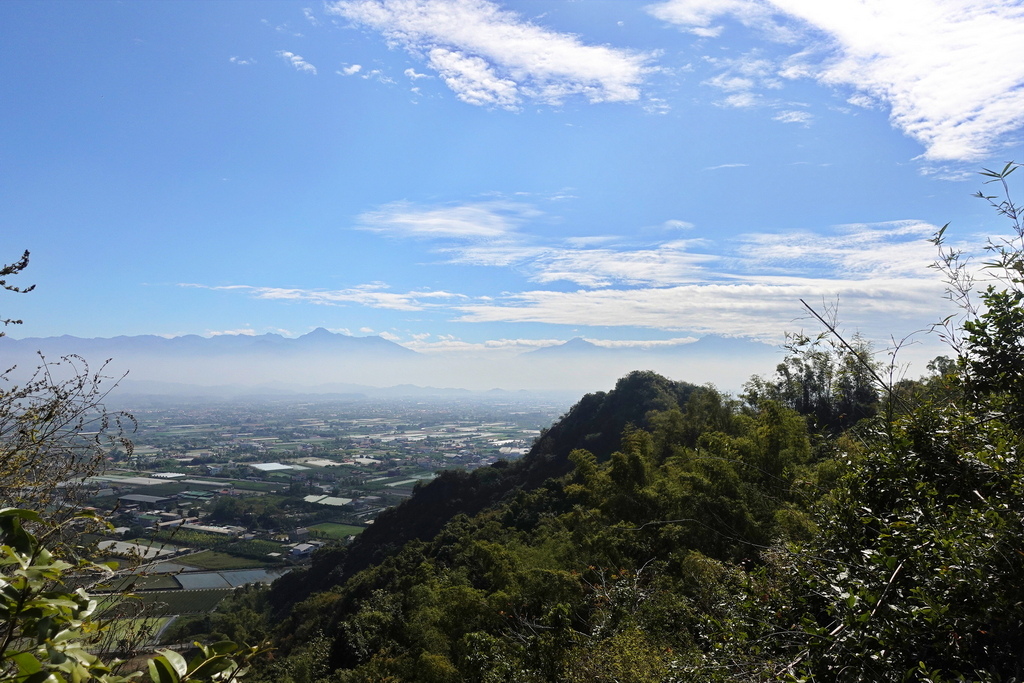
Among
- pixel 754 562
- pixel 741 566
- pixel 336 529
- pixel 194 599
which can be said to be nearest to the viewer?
pixel 741 566

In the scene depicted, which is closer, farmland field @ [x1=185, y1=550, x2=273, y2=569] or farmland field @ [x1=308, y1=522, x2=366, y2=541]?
farmland field @ [x1=185, y1=550, x2=273, y2=569]

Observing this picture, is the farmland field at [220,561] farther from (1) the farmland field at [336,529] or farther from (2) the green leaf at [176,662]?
(2) the green leaf at [176,662]

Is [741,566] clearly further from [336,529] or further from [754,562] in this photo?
[336,529]

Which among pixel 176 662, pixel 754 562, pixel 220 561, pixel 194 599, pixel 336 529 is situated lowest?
pixel 336 529

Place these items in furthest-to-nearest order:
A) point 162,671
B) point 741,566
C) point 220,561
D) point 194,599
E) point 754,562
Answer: point 220,561 → point 194,599 → point 754,562 → point 741,566 → point 162,671

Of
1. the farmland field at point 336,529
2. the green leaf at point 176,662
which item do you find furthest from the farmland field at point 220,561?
the green leaf at point 176,662

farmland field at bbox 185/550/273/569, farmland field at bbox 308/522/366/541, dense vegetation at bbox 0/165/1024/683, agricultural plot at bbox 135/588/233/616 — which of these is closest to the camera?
dense vegetation at bbox 0/165/1024/683

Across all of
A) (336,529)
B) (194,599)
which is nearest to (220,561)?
(194,599)

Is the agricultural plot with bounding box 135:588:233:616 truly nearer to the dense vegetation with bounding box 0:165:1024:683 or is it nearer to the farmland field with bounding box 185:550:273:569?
the dense vegetation with bounding box 0:165:1024:683

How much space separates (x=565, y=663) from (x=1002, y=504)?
4.95m

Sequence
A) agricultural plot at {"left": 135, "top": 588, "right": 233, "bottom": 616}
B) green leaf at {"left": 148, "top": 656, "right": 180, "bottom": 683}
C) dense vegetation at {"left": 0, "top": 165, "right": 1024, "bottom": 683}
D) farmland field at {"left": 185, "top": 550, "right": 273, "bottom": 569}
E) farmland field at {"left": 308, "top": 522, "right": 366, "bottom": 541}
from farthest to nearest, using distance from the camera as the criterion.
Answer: farmland field at {"left": 308, "top": 522, "right": 366, "bottom": 541} → farmland field at {"left": 185, "top": 550, "right": 273, "bottom": 569} → agricultural plot at {"left": 135, "top": 588, "right": 233, "bottom": 616} → dense vegetation at {"left": 0, "top": 165, "right": 1024, "bottom": 683} → green leaf at {"left": 148, "top": 656, "right": 180, "bottom": 683}

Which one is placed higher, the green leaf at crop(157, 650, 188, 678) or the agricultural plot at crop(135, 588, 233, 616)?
the green leaf at crop(157, 650, 188, 678)

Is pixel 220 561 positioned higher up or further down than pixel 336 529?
higher up

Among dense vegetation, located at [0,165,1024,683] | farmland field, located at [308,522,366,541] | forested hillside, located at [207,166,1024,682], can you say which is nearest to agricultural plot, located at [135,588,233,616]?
dense vegetation, located at [0,165,1024,683]
